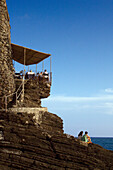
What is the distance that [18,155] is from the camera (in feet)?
39.4

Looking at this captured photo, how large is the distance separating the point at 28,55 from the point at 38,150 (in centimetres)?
1454

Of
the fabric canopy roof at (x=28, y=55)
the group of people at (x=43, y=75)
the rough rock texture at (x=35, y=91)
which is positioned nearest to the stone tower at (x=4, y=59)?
the rough rock texture at (x=35, y=91)

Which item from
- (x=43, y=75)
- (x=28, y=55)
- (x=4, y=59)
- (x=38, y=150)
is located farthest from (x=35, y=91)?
(x=38, y=150)

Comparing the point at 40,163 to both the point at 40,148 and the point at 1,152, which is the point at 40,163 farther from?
the point at 1,152

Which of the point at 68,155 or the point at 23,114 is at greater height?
the point at 23,114

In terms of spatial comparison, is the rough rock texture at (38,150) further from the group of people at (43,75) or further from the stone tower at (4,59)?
the group of people at (43,75)

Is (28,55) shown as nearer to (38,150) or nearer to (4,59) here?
(4,59)

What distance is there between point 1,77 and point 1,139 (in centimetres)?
757

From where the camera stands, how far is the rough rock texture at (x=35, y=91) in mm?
21916

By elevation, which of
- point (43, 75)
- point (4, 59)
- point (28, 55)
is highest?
point (28, 55)

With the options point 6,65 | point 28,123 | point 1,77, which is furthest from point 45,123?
point 6,65

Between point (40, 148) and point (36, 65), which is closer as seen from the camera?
point (40, 148)

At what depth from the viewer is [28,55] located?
79.3 feet

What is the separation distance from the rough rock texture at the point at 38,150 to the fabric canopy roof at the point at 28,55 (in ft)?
36.5
